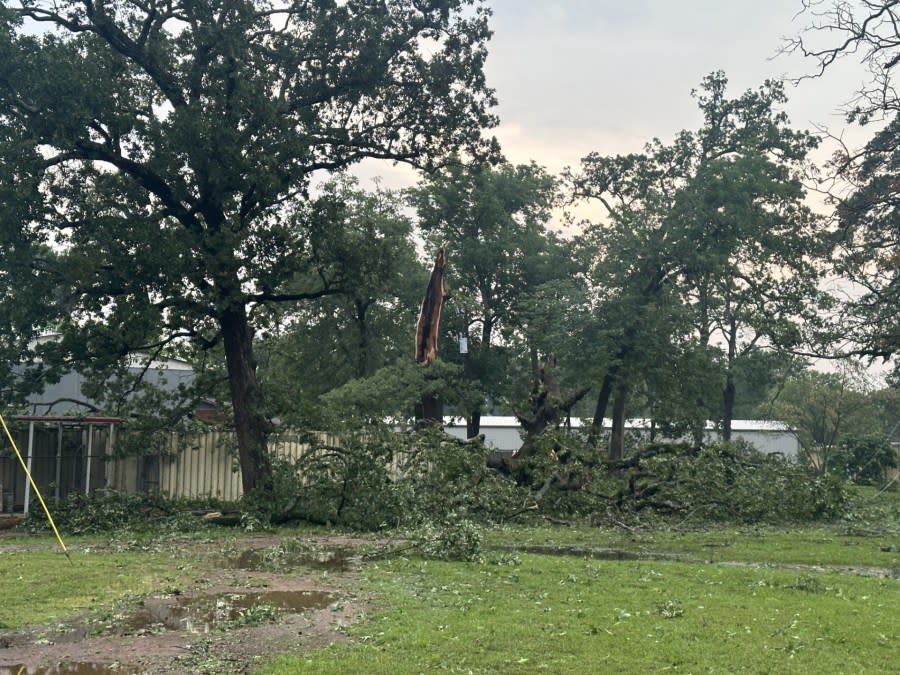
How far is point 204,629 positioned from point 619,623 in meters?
3.47

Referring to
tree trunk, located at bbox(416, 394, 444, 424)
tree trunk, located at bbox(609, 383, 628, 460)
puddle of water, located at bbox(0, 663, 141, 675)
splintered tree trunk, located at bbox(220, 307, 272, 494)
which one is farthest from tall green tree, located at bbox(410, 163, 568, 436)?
puddle of water, located at bbox(0, 663, 141, 675)

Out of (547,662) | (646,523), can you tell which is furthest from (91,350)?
(547,662)

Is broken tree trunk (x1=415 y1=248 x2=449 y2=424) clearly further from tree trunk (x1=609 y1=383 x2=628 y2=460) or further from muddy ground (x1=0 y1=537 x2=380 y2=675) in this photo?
tree trunk (x1=609 y1=383 x2=628 y2=460)

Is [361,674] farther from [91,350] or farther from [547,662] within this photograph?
[91,350]

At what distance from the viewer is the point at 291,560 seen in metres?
12.6

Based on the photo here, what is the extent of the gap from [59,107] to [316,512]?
853cm

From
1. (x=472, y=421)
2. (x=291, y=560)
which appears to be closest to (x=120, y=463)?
(x=291, y=560)

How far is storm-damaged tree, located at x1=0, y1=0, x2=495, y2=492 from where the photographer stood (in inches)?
670

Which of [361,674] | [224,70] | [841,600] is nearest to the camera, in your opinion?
[361,674]

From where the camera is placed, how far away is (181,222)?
1900 cm

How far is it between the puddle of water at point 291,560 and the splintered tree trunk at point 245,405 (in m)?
5.58

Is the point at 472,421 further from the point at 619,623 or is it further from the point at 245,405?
the point at 619,623

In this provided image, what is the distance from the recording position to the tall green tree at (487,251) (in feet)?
123

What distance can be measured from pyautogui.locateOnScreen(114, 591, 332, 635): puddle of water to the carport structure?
395 inches
